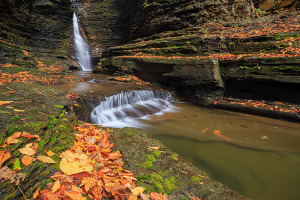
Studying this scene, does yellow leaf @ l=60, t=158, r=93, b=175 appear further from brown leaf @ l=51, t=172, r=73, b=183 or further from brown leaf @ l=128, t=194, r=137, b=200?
brown leaf @ l=128, t=194, r=137, b=200

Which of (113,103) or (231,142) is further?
(113,103)

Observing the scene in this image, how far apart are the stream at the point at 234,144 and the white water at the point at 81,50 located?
15.9 m

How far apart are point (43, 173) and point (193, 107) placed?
6660 mm

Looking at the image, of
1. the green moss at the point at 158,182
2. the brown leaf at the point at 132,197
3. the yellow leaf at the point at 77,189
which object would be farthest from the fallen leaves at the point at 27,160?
the green moss at the point at 158,182

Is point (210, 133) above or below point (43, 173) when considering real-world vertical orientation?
below

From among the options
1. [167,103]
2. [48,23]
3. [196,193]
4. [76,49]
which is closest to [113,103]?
[167,103]

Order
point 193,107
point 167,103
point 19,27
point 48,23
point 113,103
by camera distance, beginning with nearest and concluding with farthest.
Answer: point 113,103 < point 193,107 < point 167,103 < point 19,27 < point 48,23

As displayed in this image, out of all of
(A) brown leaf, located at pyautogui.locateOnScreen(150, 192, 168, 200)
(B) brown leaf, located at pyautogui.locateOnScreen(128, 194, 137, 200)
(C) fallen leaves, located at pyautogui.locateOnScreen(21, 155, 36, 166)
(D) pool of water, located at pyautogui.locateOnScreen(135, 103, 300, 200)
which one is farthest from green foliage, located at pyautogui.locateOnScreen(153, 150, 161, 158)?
(C) fallen leaves, located at pyautogui.locateOnScreen(21, 155, 36, 166)

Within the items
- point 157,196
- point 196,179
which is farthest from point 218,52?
point 157,196

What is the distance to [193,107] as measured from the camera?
7.11 meters

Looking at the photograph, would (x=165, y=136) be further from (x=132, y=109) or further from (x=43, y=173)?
(x=43, y=173)

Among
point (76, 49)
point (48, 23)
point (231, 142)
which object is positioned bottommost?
point (231, 142)

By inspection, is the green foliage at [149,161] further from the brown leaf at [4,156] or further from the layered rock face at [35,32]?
the layered rock face at [35,32]

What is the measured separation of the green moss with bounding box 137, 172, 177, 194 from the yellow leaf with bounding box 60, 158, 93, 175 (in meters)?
0.60
